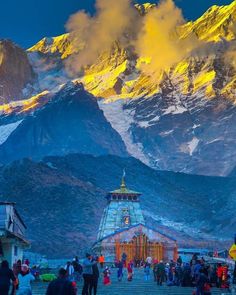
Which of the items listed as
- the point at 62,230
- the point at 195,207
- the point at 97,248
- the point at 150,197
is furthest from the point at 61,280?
the point at 195,207

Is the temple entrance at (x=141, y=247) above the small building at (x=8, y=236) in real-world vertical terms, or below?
above

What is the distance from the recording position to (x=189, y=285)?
42.9 metres

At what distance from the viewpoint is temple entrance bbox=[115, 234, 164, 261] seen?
294 ft

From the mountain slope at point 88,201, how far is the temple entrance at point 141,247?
2597 cm

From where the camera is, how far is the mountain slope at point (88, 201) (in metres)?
129

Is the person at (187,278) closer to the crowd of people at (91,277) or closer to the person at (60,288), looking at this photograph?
the crowd of people at (91,277)

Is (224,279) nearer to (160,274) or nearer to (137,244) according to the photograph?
(160,274)

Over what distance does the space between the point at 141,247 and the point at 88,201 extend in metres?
53.6

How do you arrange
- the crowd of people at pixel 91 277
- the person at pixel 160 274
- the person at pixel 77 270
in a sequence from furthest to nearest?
the person at pixel 160 274 → the person at pixel 77 270 → the crowd of people at pixel 91 277

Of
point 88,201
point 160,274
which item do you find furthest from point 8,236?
point 88,201

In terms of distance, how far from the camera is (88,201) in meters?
144

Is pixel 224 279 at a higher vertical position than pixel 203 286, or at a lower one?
higher

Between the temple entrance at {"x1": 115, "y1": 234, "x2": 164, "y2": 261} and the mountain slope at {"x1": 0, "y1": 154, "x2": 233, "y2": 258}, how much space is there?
26.0 m

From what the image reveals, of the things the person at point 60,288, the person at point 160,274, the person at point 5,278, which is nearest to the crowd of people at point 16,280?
the person at point 5,278
